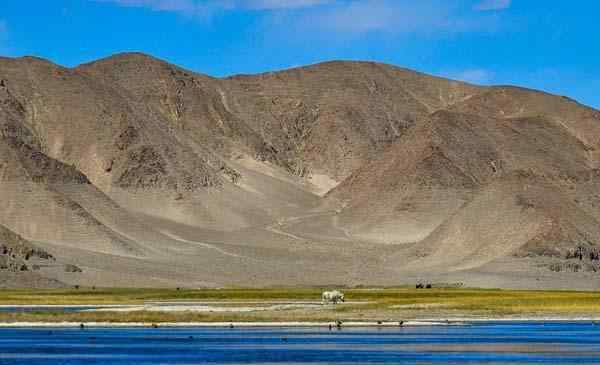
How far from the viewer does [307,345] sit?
65000 mm

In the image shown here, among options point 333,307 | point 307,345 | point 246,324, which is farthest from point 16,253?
point 307,345

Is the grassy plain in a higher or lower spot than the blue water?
higher

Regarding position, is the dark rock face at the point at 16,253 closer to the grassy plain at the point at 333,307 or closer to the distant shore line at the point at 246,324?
the grassy plain at the point at 333,307

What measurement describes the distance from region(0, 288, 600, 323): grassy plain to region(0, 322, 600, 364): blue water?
6539mm

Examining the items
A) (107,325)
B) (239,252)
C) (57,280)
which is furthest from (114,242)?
(107,325)

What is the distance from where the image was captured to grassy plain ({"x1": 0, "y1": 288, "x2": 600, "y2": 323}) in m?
84.1

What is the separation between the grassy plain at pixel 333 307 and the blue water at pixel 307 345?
21.5ft

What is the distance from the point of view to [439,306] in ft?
316

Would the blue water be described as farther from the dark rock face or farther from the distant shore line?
the dark rock face

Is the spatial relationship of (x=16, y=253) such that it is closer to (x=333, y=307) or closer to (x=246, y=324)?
(x=333, y=307)

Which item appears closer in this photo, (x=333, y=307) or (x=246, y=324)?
(x=246, y=324)

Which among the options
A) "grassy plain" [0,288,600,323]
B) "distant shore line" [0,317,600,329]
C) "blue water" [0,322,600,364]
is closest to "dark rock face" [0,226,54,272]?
"grassy plain" [0,288,600,323]

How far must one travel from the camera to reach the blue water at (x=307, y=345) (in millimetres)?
57844

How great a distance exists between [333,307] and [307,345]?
3125 cm
